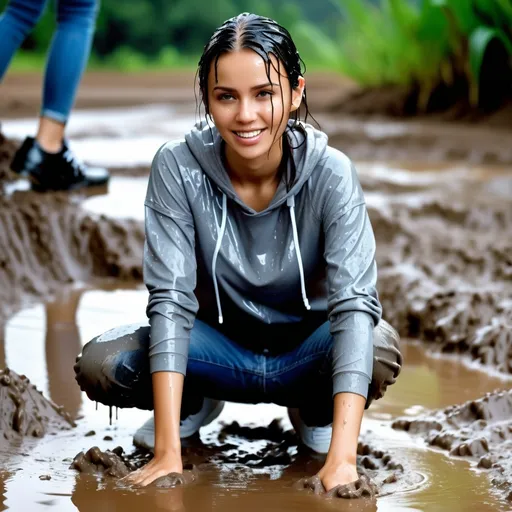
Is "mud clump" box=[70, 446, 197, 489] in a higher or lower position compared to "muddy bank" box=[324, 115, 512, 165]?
lower

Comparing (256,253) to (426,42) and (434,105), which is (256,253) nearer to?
(426,42)

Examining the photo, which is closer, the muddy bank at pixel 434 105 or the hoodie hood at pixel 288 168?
the hoodie hood at pixel 288 168

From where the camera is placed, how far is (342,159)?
216 centimetres

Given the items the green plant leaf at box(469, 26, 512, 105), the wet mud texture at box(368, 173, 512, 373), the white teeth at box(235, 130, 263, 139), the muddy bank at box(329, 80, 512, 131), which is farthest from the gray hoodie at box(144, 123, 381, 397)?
the muddy bank at box(329, 80, 512, 131)

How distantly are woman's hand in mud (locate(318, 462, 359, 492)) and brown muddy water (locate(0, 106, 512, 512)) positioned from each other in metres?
0.03

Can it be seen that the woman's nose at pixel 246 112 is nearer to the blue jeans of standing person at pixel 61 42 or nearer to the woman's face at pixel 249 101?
the woman's face at pixel 249 101

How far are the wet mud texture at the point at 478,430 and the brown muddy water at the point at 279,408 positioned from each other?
0.10 feet

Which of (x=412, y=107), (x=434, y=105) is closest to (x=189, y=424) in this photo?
(x=434, y=105)

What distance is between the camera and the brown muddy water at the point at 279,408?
195cm

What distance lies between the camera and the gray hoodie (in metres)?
2.04

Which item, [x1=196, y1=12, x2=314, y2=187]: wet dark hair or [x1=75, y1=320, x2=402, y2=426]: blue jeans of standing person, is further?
[x1=75, y1=320, x2=402, y2=426]: blue jeans of standing person

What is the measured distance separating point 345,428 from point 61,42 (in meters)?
2.14

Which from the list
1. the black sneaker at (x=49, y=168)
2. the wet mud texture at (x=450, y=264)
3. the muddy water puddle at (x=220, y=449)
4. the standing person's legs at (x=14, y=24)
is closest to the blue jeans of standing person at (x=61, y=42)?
the standing person's legs at (x=14, y=24)

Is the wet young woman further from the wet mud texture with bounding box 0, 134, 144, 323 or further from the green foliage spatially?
the green foliage
